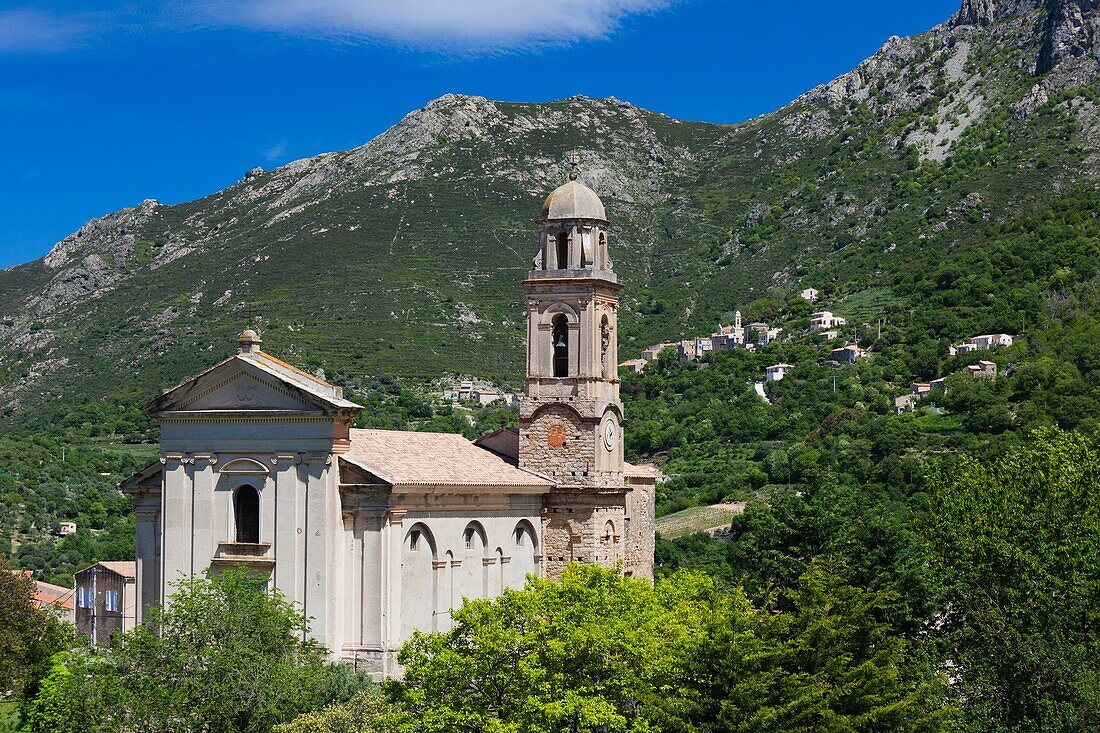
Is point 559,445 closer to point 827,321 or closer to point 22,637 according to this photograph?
point 22,637

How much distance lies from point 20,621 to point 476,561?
12909mm

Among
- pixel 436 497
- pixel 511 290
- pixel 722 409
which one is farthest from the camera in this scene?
pixel 511 290

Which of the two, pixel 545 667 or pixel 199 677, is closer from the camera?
pixel 545 667

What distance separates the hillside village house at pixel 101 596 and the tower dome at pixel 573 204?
60.3 ft

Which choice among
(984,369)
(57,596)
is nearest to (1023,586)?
(57,596)

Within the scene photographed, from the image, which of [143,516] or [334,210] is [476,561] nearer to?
[143,516]

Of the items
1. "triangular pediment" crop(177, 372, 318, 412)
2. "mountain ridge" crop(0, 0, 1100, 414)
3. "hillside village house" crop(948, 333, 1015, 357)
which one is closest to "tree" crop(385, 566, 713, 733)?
"triangular pediment" crop(177, 372, 318, 412)

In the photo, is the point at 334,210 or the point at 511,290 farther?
the point at 334,210

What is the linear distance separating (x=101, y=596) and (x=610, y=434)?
20.6 metres

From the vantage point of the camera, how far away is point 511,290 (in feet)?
395

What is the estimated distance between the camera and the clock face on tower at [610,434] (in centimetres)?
5091

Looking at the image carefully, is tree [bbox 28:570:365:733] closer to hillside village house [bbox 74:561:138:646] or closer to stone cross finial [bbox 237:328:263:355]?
stone cross finial [bbox 237:328:263:355]

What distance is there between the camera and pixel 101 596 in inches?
2320

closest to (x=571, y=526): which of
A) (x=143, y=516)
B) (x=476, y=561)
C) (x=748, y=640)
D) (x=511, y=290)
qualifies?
(x=476, y=561)
